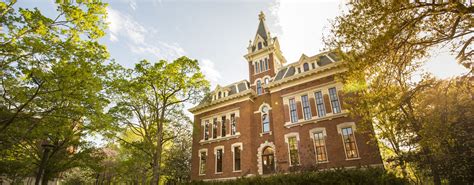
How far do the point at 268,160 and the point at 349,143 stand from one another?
747 centimetres

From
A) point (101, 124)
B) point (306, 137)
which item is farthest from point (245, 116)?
point (101, 124)

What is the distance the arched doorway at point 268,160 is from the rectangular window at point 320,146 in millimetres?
4347

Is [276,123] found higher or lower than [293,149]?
higher

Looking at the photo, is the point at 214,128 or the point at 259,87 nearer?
the point at 259,87

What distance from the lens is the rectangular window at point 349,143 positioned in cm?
1688

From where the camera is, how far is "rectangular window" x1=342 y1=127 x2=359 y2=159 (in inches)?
664

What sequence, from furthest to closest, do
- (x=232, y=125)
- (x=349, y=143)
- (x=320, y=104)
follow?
(x=232, y=125)
(x=320, y=104)
(x=349, y=143)

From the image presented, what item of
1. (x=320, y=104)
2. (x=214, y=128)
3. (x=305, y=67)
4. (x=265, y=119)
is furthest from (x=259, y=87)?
(x=320, y=104)

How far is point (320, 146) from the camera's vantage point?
18.4m

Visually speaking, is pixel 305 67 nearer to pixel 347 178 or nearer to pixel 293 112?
pixel 293 112

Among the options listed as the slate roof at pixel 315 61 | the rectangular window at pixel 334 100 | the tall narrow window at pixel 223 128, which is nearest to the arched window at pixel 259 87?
the slate roof at pixel 315 61

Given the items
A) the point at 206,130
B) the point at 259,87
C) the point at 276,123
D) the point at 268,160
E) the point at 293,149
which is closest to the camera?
the point at 293,149

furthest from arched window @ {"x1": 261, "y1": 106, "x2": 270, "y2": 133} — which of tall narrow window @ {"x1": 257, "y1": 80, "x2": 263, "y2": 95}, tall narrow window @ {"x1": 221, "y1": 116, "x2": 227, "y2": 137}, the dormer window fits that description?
the dormer window

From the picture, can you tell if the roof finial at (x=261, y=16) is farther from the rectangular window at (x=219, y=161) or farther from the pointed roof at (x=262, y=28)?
the rectangular window at (x=219, y=161)
